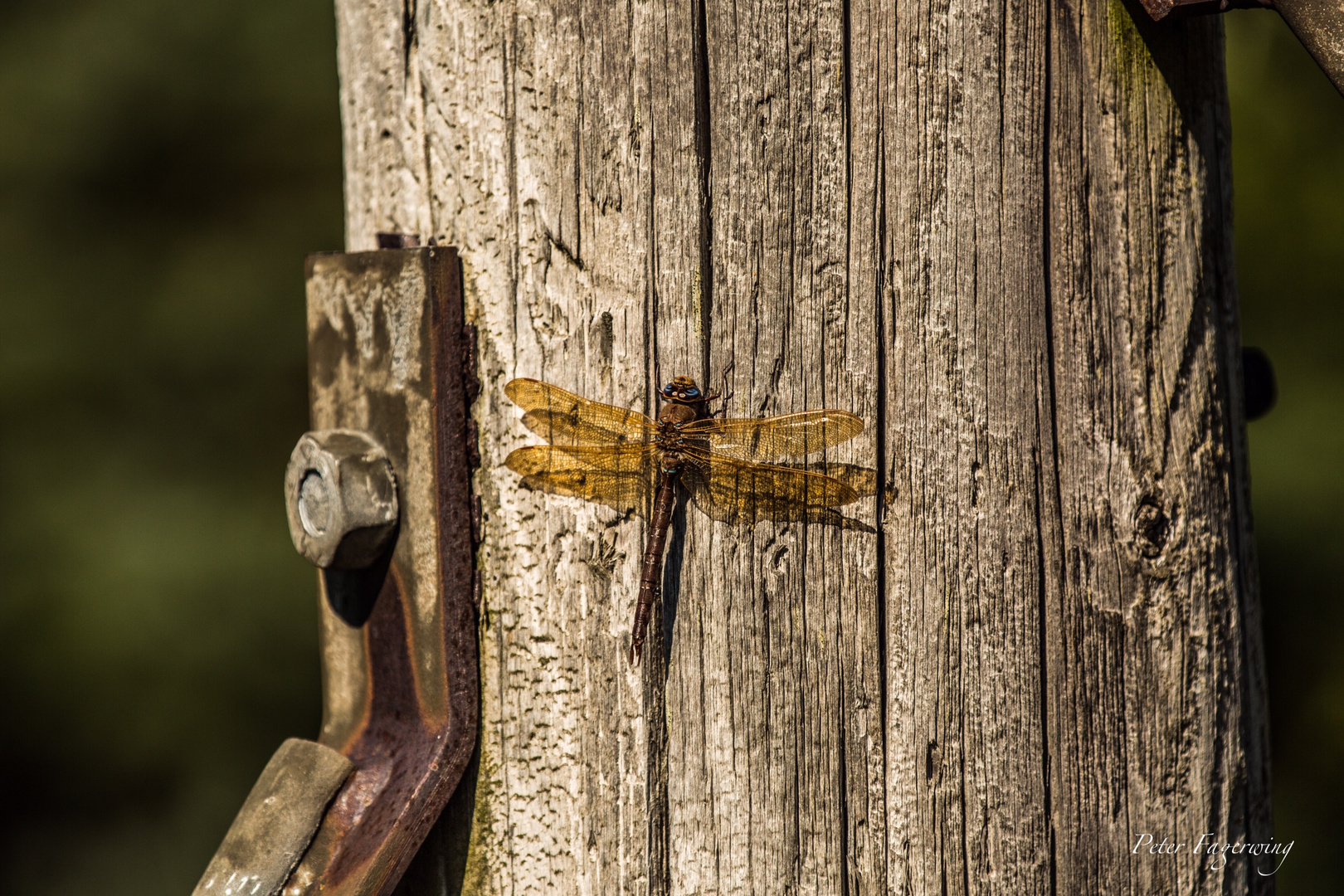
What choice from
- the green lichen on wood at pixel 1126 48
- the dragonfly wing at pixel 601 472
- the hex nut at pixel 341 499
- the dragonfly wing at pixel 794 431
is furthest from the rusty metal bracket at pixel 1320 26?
the hex nut at pixel 341 499

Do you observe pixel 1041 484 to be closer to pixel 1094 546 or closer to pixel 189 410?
pixel 1094 546

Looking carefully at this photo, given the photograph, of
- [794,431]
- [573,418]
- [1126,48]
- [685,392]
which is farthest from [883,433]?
[1126,48]

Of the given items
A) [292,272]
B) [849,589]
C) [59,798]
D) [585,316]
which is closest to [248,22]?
[292,272]

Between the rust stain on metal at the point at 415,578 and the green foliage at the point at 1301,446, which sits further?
the green foliage at the point at 1301,446

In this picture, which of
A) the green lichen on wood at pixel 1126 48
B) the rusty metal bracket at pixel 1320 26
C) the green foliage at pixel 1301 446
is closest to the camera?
the rusty metal bracket at pixel 1320 26

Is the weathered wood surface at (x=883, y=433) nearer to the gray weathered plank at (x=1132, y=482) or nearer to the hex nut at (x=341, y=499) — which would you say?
the gray weathered plank at (x=1132, y=482)

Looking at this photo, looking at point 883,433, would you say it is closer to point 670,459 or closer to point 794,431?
point 794,431

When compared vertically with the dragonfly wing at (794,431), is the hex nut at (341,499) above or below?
below
